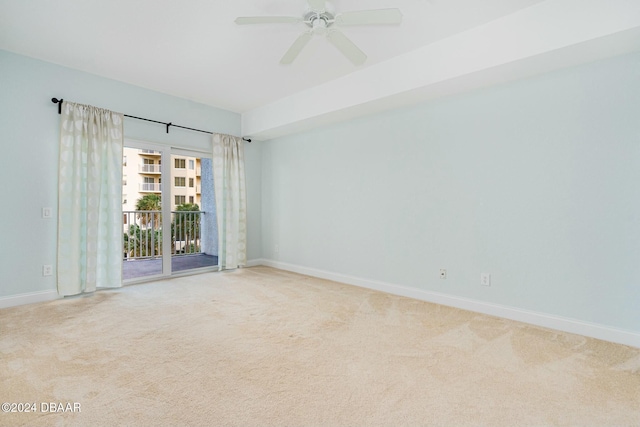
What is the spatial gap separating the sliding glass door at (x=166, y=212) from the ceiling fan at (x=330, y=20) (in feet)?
9.72

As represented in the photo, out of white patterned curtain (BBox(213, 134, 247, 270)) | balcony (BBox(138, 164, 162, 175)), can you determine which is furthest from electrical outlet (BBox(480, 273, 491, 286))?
balcony (BBox(138, 164, 162, 175))

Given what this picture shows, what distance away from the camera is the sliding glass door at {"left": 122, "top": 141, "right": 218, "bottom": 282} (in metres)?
4.46

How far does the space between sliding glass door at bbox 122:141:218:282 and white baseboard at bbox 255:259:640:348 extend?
264 cm

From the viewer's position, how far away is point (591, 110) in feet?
8.48

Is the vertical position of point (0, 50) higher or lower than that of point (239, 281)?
higher

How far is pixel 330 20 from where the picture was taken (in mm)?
2273

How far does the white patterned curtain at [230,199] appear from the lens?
16.3ft

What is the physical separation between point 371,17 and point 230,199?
3656 mm

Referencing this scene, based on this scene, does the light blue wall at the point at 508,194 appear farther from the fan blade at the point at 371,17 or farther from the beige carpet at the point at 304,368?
the fan blade at the point at 371,17

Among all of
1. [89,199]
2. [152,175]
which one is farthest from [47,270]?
[152,175]

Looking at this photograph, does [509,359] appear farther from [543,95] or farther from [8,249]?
[8,249]

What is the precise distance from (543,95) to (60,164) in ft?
16.4

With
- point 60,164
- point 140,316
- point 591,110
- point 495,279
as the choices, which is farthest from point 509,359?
point 60,164

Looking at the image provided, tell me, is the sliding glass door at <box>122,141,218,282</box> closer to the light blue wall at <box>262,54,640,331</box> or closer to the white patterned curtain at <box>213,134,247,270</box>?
the white patterned curtain at <box>213,134,247,270</box>
